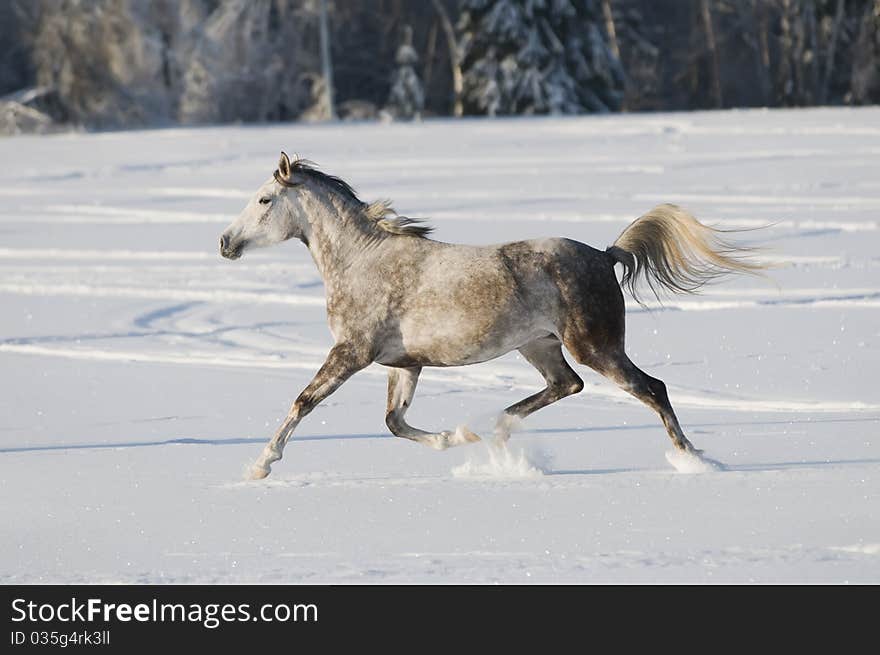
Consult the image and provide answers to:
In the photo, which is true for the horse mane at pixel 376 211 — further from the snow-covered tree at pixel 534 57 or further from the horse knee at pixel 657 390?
the snow-covered tree at pixel 534 57

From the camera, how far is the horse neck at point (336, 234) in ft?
23.0

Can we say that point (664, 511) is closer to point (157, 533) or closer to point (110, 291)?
point (157, 533)

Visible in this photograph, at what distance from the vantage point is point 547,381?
7.11 m

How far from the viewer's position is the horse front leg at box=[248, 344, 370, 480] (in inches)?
264

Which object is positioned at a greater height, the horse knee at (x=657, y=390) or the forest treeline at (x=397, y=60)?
the horse knee at (x=657, y=390)

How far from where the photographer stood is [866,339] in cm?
1019

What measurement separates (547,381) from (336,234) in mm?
1203

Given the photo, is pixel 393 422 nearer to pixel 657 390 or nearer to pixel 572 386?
pixel 572 386

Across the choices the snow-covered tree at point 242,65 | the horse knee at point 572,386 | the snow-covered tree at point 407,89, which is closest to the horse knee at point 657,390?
the horse knee at point 572,386

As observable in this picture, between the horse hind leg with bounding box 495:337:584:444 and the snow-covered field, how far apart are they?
0.14 meters

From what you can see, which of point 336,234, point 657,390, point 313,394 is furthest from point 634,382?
point 336,234

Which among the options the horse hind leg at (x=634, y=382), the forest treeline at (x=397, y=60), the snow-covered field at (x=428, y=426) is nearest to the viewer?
the snow-covered field at (x=428, y=426)

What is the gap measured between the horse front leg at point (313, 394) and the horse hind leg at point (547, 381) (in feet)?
2.61
